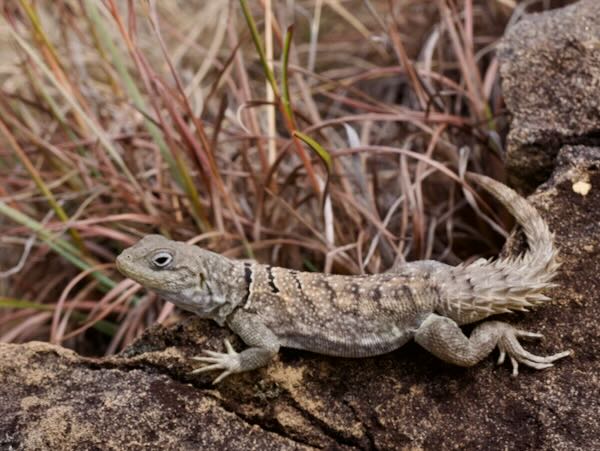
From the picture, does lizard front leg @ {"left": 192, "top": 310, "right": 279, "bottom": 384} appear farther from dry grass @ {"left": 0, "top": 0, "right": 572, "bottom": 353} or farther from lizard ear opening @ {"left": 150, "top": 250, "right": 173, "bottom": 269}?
dry grass @ {"left": 0, "top": 0, "right": 572, "bottom": 353}

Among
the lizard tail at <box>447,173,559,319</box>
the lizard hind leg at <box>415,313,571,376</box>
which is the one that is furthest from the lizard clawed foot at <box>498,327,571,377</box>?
the lizard tail at <box>447,173,559,319</box>

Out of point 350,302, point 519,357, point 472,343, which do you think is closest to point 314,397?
point 350,302

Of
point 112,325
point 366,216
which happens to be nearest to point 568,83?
point 366,216

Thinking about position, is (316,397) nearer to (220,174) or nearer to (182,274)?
(182,274)

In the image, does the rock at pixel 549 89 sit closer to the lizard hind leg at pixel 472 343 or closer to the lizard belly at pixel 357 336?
the lizard hind leg at pixel 472 343

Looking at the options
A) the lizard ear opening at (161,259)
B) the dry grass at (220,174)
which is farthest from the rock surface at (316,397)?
the dry grass at (220,174)

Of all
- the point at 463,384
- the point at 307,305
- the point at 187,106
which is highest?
the point at 187,106

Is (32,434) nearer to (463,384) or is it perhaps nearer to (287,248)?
(463,384)
